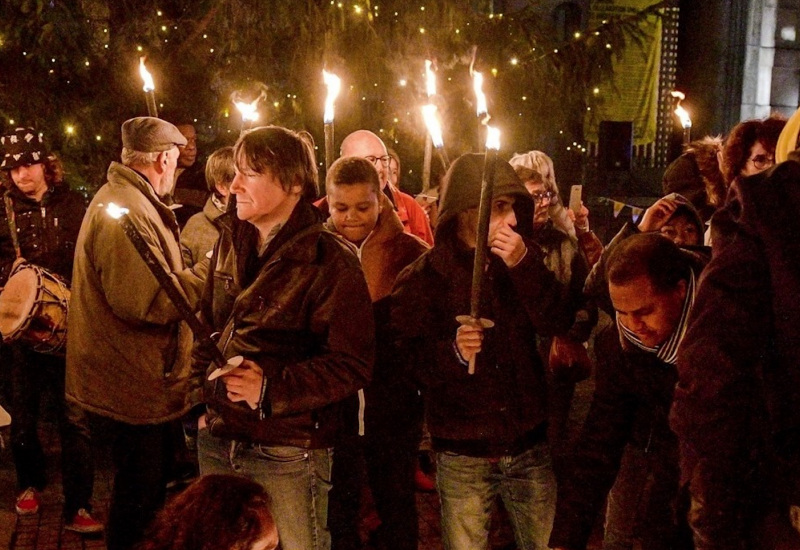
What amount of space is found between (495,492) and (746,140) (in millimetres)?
2161

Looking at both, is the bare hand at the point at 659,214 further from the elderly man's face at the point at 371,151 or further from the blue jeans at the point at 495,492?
the elderly man's face at the point at 371,151

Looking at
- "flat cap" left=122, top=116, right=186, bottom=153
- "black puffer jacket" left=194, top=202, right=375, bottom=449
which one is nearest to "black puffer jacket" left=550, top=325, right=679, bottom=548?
"black puffer jacket" left=194, top=202, right=375, bottom=449

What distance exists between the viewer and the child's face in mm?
4660

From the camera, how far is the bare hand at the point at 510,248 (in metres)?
3.56

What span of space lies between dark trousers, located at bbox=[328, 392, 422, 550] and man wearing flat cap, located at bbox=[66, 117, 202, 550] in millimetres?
901

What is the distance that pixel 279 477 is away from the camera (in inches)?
130

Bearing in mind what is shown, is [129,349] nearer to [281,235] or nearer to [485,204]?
[281,235]

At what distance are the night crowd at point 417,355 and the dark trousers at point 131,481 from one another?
11mm

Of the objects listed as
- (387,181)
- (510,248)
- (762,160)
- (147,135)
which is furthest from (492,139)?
(387,181)

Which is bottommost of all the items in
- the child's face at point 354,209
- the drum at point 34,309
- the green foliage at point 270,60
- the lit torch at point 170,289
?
the drum at point 34,309

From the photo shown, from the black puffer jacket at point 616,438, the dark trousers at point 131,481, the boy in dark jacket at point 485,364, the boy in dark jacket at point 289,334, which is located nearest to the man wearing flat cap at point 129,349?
the dark trousers at point 131,481

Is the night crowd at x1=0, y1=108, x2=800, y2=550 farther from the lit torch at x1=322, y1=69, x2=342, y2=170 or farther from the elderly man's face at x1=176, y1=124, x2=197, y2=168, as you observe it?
the elderly man's face at x1=176, y1=124, x2=197, y2=168

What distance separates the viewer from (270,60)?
29.2 ft

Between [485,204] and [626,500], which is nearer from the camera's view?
[485,204]
